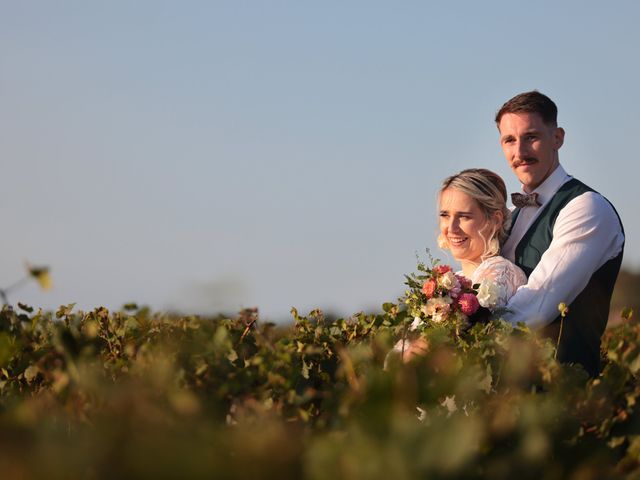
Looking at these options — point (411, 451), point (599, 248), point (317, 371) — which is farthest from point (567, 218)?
point (411, 451)

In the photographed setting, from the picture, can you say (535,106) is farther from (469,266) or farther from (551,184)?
(469,266)

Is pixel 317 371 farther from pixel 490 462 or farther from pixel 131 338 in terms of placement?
pixel 490 462

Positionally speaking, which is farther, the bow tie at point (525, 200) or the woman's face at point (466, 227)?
the bow tie at point (525, 200)

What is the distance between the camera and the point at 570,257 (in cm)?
533

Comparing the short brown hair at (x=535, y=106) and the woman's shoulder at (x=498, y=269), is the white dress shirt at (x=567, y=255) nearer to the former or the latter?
the woman's shoulder at (x=498, y=269)

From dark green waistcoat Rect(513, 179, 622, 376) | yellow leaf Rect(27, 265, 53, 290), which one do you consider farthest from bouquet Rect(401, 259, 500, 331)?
yellow leaf Rect(27, 265, 53, 290)

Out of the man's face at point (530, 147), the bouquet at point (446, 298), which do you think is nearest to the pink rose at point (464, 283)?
the bouquet at point (446, 298)

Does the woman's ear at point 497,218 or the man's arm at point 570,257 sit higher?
the woman's ear at point 497,218

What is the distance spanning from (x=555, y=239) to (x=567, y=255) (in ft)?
0.61

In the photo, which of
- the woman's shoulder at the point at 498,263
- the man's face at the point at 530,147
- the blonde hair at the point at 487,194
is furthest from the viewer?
the man's face at the point at 530,147

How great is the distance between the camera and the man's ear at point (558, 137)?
21.0 feet

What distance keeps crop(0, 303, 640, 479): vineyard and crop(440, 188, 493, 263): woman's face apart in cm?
152

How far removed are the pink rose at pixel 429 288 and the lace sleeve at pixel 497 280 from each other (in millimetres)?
270

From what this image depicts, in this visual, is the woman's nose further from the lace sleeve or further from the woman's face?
the lace sleeve
